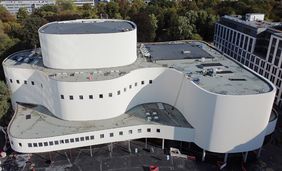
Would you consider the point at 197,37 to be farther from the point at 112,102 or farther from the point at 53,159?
the point at 53,159

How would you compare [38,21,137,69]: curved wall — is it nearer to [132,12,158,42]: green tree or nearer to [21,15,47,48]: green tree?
[21,15,47,48]: green tree

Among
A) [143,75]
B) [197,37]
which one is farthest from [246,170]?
[197,37]

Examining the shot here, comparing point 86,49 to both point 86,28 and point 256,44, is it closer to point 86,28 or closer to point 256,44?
point 86,28

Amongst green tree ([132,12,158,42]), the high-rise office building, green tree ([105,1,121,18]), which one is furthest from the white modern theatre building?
green tree ([105,1,121,18])

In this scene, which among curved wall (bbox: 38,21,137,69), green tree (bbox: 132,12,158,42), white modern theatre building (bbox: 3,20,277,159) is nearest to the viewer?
white modern theatre building (bbox: 3,20,277,159)

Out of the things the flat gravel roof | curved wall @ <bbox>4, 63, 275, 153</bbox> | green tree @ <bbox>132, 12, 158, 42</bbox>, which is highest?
the flat gravel roof

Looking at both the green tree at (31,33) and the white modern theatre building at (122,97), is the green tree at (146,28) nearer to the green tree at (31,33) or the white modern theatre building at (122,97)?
the green tree at (31,33)
